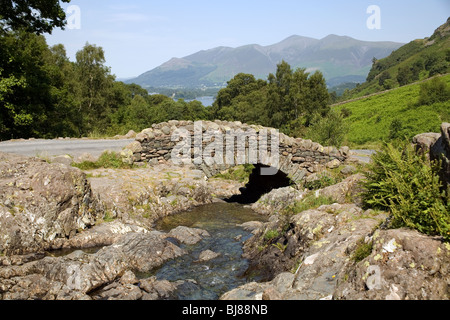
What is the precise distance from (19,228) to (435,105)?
51.0 meters

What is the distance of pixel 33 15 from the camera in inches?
843

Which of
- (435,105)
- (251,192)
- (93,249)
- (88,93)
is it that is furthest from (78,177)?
(435,105)

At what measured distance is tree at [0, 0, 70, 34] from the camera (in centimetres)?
2083

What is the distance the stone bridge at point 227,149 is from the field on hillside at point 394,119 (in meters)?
20.1

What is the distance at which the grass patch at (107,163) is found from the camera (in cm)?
1623

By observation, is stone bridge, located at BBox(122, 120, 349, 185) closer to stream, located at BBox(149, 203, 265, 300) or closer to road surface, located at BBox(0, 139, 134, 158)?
road surface, located at BBox(0, 139, 134, 158)

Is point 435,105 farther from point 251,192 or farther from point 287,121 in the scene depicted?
point 251,192

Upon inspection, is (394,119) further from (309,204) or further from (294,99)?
(309,204)

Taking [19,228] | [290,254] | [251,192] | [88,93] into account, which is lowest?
[251,192]

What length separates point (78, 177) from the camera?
12320 mm

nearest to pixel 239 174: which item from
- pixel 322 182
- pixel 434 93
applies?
pixel 322 182

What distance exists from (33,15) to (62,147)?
386 inches

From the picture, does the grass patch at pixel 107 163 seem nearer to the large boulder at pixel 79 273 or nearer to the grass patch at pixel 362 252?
the large boulder at pixel 79 273

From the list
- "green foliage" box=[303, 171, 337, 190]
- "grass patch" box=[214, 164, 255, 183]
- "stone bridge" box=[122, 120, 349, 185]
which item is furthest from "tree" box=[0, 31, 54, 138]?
"green foliage" box=[303, 171, 337, 190]
